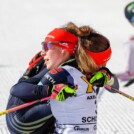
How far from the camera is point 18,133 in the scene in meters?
2.19

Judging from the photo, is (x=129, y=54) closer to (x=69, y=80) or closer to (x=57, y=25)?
(x=57, y=25)

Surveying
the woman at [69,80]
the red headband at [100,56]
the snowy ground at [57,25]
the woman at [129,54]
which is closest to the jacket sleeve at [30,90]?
the woman at [69,80]

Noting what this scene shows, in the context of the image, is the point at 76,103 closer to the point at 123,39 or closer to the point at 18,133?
the point at 18,133

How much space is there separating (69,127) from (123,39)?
416cm

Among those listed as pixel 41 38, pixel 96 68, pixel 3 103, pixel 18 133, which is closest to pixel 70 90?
pixel 96 68

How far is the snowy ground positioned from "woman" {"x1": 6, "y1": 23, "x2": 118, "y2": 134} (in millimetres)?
1192

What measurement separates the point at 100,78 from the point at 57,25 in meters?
4.46

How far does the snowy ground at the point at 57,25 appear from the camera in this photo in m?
3.59

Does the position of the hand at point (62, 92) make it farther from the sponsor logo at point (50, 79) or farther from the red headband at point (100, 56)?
the red headband at point (100, 56)

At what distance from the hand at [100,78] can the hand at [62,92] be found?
0.18m

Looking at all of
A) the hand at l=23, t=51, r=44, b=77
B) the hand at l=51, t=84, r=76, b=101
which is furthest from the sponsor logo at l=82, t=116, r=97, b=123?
the hand at l=23, t=51, r=44, b=77

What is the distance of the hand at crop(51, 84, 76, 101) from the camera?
1.91 m

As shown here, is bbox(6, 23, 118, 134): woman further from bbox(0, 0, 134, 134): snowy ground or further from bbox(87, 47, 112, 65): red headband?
bbox(0, 0, 134, 134): snowy ground

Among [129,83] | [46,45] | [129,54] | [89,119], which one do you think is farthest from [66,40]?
[129,54]
